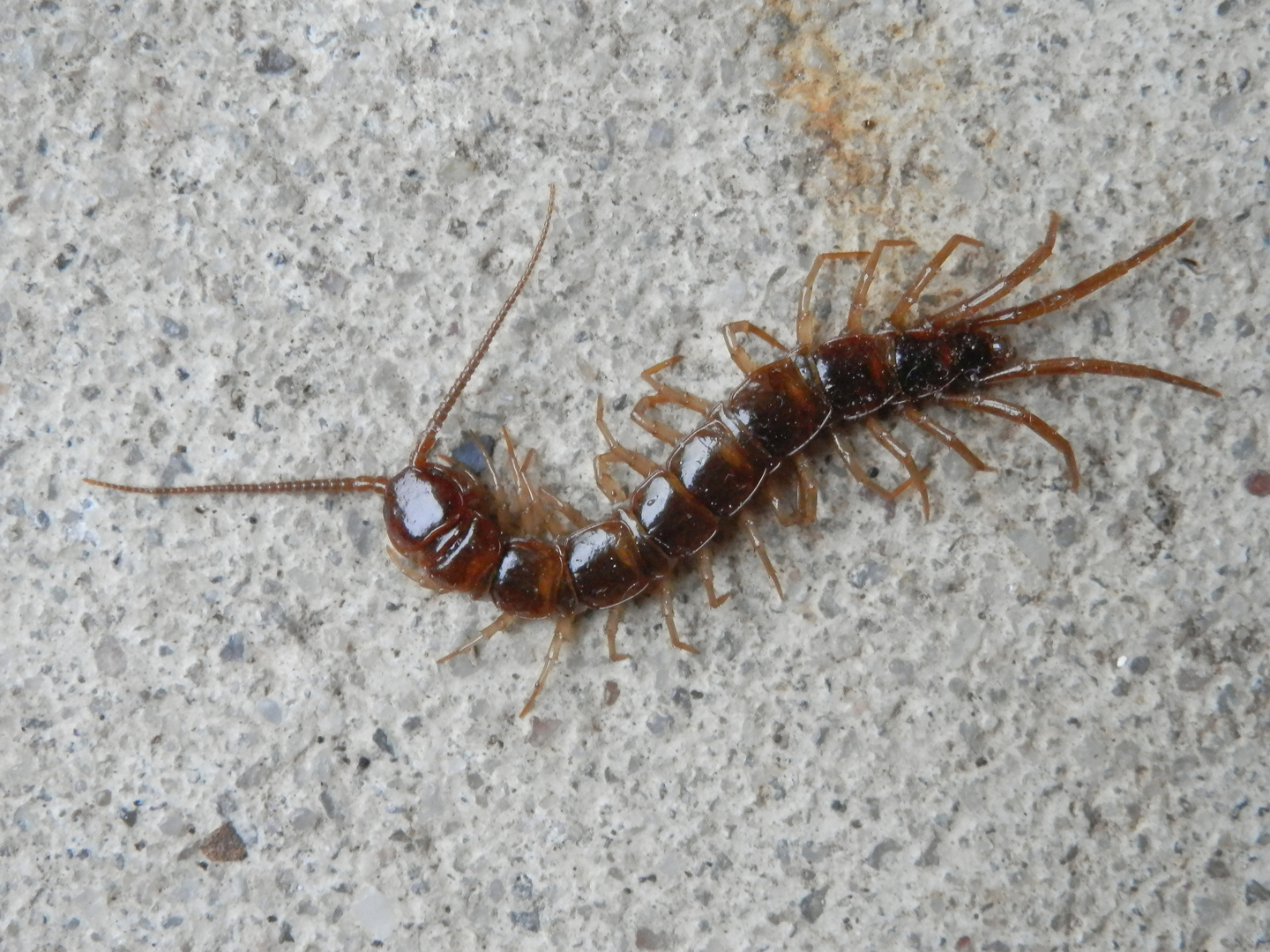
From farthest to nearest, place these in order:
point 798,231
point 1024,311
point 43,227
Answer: point 43,227 → point 798,231 → point 1024,311

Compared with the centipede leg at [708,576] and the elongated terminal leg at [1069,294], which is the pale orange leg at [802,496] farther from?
the elongated terminal leg at [1069,294]

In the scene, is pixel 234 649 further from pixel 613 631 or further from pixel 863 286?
pixel 863 286

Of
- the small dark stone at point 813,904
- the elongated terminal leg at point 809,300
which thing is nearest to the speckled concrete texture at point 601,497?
the small dark stone at point 813,904

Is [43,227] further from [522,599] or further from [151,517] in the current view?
[522,599]

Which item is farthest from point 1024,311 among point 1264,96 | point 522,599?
point 522,599

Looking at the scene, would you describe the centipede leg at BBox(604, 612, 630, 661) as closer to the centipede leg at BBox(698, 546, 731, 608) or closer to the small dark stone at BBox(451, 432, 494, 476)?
the centipede leg at BBox(698, 546, 731, 608)

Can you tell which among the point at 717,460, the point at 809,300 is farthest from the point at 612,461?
the point at 809,300
